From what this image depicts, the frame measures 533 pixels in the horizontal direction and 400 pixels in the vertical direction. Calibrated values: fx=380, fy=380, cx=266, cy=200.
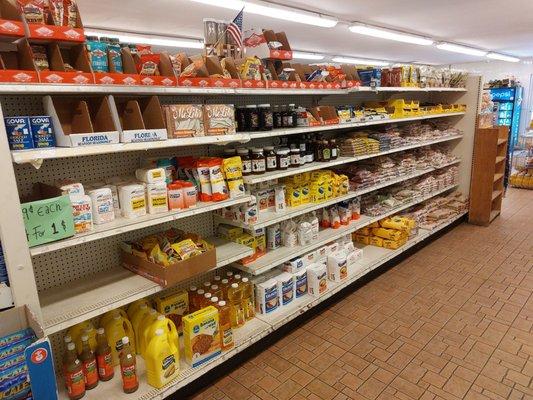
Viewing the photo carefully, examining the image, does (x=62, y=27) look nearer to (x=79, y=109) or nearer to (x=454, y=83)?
(x=79, y=109)

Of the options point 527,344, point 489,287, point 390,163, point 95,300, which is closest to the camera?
point 95,300

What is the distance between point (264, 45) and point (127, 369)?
2.58 m

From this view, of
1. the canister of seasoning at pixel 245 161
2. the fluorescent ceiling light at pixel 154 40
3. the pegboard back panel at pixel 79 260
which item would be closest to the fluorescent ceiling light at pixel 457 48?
the fluorescent ceiling light at pixel 154 40

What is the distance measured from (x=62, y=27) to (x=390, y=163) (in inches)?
151

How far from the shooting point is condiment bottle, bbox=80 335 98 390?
222 cm

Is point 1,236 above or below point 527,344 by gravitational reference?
above

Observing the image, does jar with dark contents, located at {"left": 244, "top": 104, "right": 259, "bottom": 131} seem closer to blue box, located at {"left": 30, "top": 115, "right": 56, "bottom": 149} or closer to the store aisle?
blue box, located at {"left": 30, "top": 115, "right": 56, "bottom": 149}

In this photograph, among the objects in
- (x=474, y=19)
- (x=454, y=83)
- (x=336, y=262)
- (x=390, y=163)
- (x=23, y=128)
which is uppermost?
(x=474, y=19)

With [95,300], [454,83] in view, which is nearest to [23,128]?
[95,300]

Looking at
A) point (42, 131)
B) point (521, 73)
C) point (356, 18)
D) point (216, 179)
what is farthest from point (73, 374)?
point (521, 73)

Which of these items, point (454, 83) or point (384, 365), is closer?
point (384, 365)

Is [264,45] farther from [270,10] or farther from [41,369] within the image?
[270,10]

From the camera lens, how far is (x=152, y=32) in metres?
8.48

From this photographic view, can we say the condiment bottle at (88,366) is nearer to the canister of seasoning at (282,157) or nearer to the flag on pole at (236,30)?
the canister of seasoning at (282,157)
